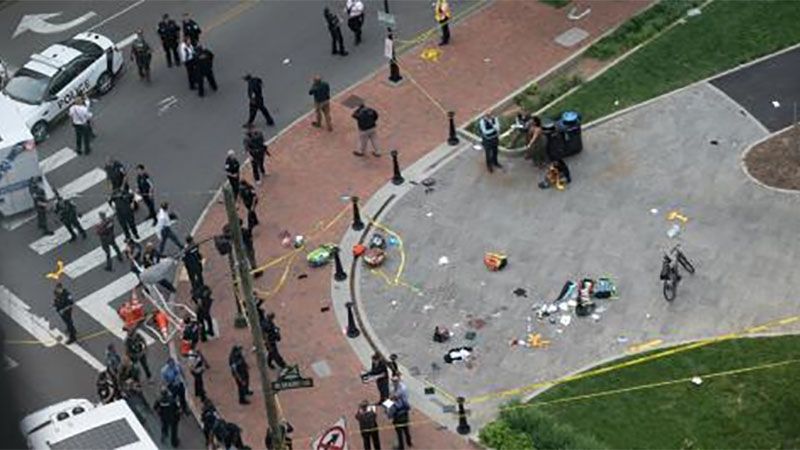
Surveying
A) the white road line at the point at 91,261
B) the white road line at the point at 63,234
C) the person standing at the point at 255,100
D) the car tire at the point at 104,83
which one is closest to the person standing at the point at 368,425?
the white road line at the point at 91,261

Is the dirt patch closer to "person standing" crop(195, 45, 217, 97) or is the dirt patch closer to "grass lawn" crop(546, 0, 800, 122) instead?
"grass lawn" crop(546, 0, 800, 122)

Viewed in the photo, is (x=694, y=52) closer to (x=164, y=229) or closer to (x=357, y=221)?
(x=357, y=221)

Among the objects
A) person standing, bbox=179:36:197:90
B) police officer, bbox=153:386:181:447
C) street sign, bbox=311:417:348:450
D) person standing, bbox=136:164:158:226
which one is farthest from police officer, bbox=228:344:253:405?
person standing, bbox=179:36:197:90

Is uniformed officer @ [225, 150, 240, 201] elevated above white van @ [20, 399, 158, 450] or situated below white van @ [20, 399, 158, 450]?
below

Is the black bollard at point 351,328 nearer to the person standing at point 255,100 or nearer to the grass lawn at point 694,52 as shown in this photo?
the person standing at point 255,100

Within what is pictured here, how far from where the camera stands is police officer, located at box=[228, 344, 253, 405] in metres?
21.5

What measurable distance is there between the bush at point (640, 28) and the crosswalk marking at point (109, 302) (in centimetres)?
1271

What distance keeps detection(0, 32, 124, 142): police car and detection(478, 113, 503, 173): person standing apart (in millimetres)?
10109

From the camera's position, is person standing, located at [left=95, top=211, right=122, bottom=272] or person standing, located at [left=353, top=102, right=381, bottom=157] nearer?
person standing, located at [left=95, top=211, right=122, bottom=272]

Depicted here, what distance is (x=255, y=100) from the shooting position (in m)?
29.1

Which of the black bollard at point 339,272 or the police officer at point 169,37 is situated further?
the police officer at point 169,37

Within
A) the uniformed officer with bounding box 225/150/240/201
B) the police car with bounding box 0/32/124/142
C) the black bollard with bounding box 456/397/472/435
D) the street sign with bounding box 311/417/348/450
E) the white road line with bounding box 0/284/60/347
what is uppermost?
the street sign with bounding box 311/417/348/450

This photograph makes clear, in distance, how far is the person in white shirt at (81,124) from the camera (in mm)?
28750

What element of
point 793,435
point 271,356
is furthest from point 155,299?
point 793,435
